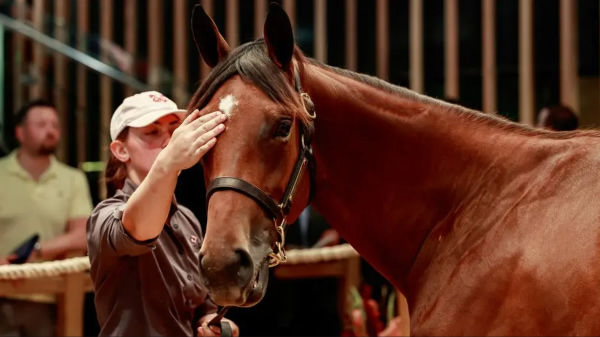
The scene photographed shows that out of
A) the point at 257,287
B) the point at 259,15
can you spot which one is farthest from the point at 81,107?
the point at 257,287

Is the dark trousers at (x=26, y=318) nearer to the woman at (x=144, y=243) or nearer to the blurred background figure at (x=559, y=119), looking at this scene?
the woman at (x=144, y=243)

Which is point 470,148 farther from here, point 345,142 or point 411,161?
point 345,142

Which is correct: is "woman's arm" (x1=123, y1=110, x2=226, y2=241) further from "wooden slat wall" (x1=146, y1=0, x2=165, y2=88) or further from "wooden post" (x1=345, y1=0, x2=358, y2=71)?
"wooden slat wall" (x1=146, y1=0, x2=165, y2=88)

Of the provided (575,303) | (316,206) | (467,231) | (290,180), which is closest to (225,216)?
(290,180)

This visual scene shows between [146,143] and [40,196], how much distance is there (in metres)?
2.26

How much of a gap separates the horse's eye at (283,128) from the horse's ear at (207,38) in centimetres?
27

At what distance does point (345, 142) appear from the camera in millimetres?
2227

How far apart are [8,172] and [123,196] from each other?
249 cm

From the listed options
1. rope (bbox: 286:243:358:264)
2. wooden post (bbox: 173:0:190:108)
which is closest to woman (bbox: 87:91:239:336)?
rope (bbox: 286:243:358:264)

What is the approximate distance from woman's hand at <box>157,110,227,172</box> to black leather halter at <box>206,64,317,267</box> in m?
0.09

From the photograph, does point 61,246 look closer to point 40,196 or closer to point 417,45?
point 40,196

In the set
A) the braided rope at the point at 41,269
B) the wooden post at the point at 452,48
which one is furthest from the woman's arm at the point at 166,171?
the wooden post at the point at 452,48

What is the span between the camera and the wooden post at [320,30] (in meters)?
5.87

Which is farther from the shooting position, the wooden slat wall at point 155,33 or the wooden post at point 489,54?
the wooden slat wall at point 155,33
